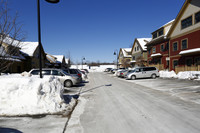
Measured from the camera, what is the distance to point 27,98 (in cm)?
473

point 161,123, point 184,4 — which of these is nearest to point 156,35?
point 184,4

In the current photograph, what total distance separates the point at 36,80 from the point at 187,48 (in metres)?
22.2

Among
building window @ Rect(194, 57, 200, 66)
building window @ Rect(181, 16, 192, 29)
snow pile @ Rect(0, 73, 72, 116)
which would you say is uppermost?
building window @ Rect(181, 16, 192, 29)

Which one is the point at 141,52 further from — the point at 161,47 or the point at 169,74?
the point at 169,74

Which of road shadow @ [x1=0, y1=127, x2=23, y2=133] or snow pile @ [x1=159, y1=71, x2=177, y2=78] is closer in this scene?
road shadow @ [x1=0, y1=127, x2=23, y2=133]

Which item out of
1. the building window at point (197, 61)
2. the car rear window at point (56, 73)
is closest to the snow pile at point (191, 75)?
the building window at point (197, 61)

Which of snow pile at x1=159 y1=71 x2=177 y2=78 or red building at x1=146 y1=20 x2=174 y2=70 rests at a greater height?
red building at x1=146 y1=20 x2=174 y2=70

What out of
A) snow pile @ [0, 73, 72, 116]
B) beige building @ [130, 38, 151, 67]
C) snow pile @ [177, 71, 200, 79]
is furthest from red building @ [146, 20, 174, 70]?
snow pile @ [0, 73, 72, 116]

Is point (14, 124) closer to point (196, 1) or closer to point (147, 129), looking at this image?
point (147, 129)

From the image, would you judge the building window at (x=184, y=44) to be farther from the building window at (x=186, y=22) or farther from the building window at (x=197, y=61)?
the building window at (x=197, y=61)

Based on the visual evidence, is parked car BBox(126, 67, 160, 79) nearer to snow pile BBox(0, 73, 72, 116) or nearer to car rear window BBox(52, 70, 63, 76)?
car rear window BBox(52, 70, 63, 76)

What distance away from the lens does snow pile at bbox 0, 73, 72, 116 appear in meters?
4.55

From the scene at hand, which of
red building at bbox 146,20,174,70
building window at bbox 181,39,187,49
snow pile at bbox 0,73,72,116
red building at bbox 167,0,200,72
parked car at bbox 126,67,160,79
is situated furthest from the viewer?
red building at bbox 146,20,174,70

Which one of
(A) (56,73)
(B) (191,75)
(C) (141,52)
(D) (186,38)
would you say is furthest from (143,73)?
(C) (141,52)
